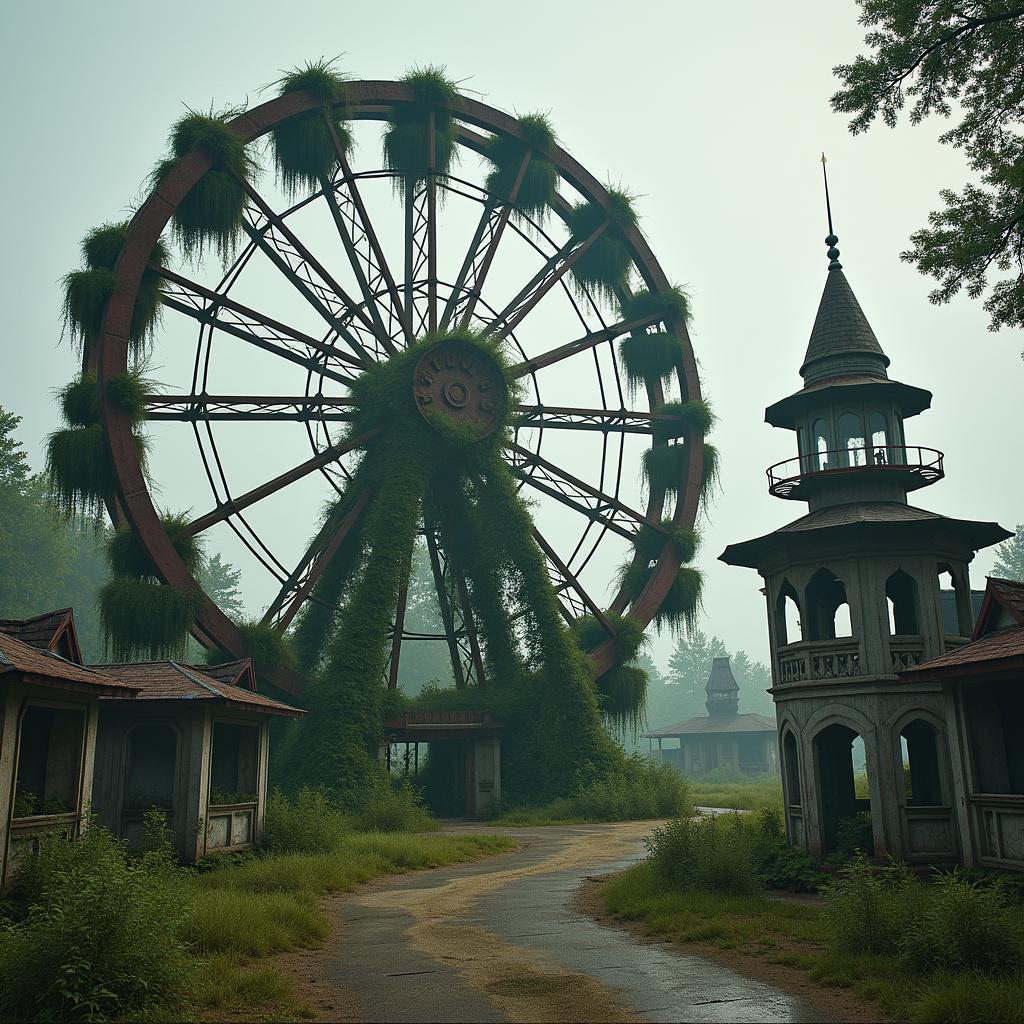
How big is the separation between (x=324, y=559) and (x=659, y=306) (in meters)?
14.7

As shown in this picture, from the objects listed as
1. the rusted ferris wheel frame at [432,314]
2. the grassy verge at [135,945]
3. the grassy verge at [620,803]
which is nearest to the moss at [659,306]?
the rusted ferris wheel frame at [432,314]

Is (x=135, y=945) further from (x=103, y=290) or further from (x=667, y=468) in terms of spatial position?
(x=667, y=468)

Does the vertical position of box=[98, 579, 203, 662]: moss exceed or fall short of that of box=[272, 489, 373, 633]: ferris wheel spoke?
it falls short

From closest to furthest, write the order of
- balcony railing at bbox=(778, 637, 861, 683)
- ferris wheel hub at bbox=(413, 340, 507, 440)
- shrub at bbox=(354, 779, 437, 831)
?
1. balcony railing at bbox=(778, 637, 861, 683)
2. shrub at bbox=(354, 779, 437, 831)
3. ferris wheel hub at bbox=(413, 340, 507, 440)

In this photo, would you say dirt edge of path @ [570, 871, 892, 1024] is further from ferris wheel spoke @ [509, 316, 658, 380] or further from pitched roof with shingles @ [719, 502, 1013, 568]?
ferris wheel spoke @ [509, 316, 658, 380]

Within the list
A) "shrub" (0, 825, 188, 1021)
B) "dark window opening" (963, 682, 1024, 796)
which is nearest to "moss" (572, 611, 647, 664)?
"dark window opening" (963, 682, 1024, 796)

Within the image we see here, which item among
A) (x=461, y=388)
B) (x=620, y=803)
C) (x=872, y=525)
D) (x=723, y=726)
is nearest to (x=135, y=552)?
(x=461, y=388)

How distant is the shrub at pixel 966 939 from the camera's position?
26.9 ft

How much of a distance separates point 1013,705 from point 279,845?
461 inches

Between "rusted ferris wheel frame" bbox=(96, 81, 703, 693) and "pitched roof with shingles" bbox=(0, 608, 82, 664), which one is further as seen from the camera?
"rusted ferris wheel frame" bbox=(96, 81, 703, 693)

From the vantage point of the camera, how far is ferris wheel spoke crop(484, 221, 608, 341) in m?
31.5

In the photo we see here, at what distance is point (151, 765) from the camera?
16.2m

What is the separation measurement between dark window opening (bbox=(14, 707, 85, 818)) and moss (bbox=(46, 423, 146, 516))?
12301mm

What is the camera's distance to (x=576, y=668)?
2766cm
